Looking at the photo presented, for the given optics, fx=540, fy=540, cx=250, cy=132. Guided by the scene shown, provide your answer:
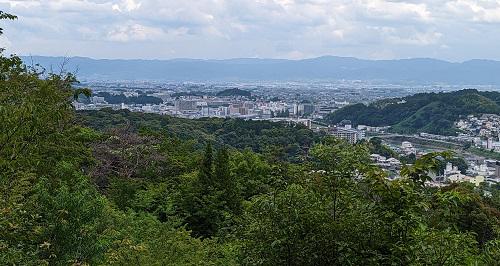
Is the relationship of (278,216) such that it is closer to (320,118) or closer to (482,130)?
(482,130)

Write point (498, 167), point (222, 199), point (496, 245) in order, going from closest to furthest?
1. point (496, 245)
2. point (222, 199)
3. point (498, 167)

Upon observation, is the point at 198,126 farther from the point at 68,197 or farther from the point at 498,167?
the point at 68,197

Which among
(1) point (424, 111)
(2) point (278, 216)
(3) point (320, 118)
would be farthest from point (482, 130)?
(2) point (278, 216)

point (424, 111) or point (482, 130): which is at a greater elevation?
point (424, 111)

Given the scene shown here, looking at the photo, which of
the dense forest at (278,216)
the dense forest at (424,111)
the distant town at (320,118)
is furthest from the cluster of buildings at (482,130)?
the dense forest at (278,216)

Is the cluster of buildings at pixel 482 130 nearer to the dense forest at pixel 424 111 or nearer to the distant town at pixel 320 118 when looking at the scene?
the distant town at pixel 320 118

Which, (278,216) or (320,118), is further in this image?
(320,118)

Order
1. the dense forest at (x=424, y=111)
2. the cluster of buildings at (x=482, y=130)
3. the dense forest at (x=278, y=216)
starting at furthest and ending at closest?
1. the dense forest at (x=424, y=111)
2. the cluster of buildings at (x=482, y=130)
3. the dense forest at (x=278, y=216)

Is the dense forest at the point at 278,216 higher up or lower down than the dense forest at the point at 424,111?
higher up

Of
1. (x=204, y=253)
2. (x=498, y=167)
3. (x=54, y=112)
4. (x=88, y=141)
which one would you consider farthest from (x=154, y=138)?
(x=498, y=167)
